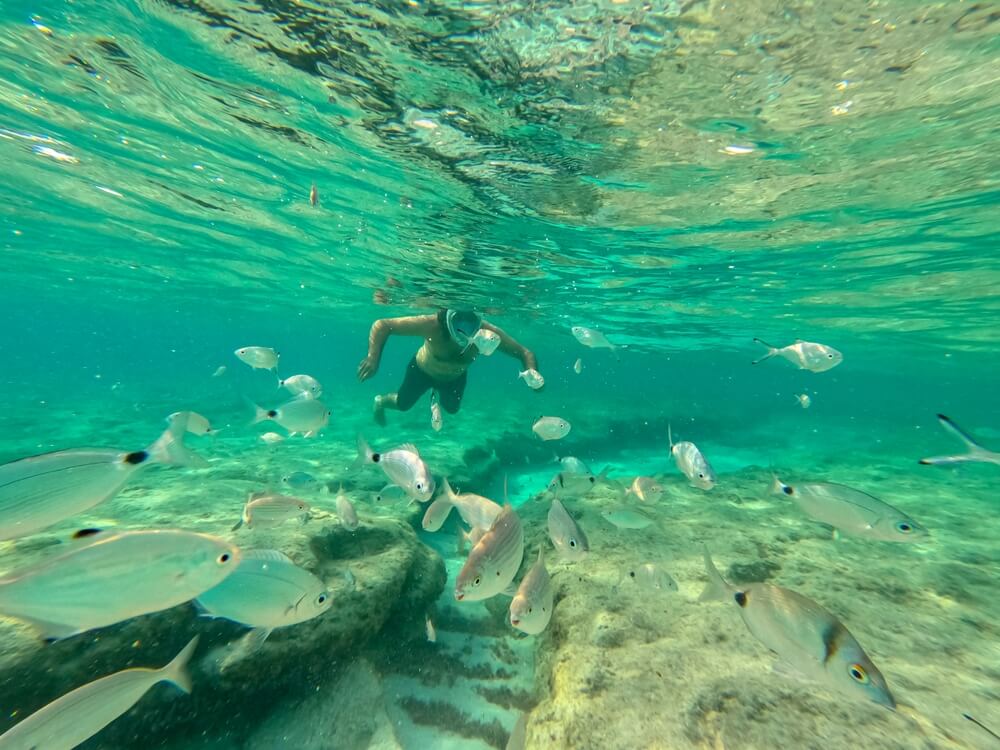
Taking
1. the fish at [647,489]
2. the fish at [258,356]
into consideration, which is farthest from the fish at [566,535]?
the fish at [258,356]

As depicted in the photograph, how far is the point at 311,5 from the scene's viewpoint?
23.9ft

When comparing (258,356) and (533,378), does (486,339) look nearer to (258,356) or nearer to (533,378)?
(533,378)

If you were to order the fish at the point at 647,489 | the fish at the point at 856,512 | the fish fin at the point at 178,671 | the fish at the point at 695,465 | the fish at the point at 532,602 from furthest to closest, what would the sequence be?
the fish at the point at 647,489 → the fish at the point at 695,465 → the fish at the point at 856,512 → the fish at the point at 532,602 → the fish fin at the point at 178,671

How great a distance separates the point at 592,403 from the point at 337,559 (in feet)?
79.7


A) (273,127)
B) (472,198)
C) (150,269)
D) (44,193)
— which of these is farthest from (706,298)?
(150,269)

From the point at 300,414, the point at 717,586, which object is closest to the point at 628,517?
the point at 717,586

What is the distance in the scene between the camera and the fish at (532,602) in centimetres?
325

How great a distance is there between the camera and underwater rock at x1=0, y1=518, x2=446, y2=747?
392 cm

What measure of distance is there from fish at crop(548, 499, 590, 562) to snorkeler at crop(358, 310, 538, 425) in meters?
4.33

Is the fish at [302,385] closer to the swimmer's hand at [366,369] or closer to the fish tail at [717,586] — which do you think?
the swimmer's hand at [366,369]

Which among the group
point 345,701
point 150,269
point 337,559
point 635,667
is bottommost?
point 345,701

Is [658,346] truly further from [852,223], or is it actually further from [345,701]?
[345,701]

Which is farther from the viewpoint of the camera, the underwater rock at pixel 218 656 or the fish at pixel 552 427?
the fish at pixel 552 427

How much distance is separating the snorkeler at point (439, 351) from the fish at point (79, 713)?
6089 millimetres
